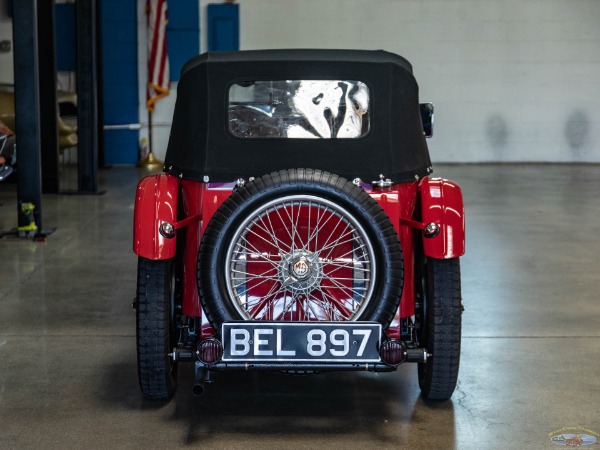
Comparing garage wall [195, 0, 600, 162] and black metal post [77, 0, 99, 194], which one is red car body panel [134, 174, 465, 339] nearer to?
black metal post [77, 0, 99, 194]

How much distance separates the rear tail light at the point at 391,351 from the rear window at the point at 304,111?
34.3 inches

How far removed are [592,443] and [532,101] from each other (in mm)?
12367

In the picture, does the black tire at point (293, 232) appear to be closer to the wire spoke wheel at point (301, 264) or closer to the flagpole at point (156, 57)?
the wire spoke wheel at point (301, 264)

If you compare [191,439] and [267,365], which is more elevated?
[267,365]

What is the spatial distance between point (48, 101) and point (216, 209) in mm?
7796

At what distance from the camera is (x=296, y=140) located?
3838mm

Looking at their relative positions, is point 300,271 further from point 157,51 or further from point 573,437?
point 157,51

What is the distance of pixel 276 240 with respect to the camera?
3574mm

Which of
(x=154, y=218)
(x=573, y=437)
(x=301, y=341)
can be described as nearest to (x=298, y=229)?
(x=301, y=341)

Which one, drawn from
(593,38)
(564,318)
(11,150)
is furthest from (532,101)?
(564,318)

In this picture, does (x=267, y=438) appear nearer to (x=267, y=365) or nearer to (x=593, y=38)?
(x=267, y=365)

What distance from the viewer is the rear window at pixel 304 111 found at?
388cm

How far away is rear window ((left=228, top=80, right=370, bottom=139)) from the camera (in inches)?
153

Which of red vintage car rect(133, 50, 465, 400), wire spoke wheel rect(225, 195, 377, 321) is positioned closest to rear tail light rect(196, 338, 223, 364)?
red vintage car rect(133, 50, 465, 400)
